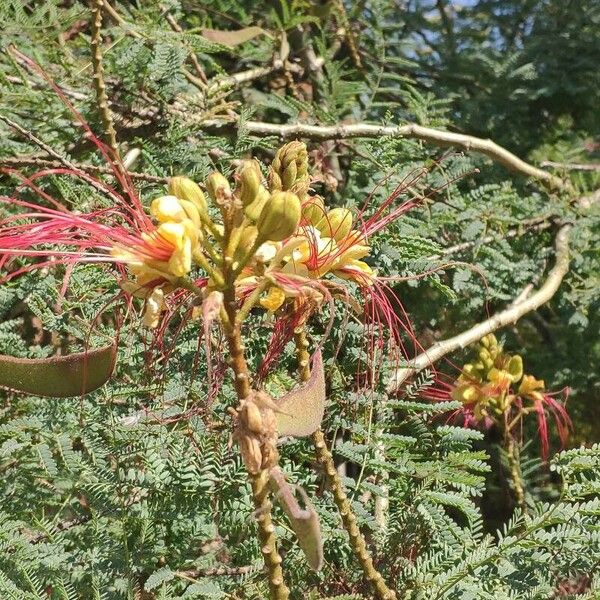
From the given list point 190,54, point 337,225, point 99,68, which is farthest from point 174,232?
point 190,54

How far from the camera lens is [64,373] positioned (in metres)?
1.06

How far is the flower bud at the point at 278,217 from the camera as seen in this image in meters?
0.98

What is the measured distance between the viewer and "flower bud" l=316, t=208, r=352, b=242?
1.20 m

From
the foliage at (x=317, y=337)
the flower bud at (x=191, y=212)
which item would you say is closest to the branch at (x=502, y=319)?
the foliage at (x=317, y=337)

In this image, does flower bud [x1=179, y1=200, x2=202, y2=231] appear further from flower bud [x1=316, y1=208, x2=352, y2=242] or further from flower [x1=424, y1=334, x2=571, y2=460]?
flower [x1=424, y1=334, x2=571, y2=460]

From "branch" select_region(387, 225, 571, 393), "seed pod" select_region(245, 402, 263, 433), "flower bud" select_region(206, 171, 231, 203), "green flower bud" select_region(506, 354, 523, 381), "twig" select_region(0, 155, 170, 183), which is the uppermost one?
"flower bud" select_region(206, 171, 231, 203)

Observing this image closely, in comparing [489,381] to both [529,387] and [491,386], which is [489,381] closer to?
[491,386]

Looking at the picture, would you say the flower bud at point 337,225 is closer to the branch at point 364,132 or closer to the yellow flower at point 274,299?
the yellow flower at point 274,299

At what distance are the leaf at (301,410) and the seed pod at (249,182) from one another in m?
0.23

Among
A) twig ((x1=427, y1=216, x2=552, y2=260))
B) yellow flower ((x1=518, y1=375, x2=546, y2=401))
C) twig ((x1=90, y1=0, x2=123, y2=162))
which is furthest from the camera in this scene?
yellow flower ((x1=518, y1=375, x2=546, y2=401))

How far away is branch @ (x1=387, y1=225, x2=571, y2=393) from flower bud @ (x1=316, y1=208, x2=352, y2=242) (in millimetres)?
440

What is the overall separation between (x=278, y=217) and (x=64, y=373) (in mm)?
336

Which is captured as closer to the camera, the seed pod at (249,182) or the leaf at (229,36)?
the seed pod at (249,182)

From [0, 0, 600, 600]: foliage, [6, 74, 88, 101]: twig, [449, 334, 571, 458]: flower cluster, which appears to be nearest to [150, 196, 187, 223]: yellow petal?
[0, 0, 600, 600]: foliage
